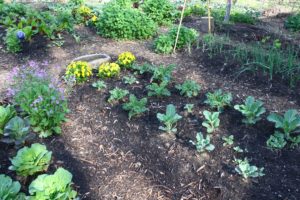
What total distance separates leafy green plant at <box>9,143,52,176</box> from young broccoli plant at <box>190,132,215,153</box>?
1.41m

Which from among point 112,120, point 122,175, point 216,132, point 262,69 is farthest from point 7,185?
point 262,69

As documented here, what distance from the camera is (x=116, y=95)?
13.3ft

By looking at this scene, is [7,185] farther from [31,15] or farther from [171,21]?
[171,21]

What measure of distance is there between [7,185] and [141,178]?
115 centimetres

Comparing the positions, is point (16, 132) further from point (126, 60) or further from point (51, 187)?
point (126, 60)

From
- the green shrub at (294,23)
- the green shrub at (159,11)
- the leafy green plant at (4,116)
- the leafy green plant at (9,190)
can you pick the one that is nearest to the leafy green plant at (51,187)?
the leafy green plant at (9,190)

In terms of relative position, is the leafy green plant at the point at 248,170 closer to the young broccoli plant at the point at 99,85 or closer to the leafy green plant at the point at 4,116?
the young broccoli plant at the point at 99,85

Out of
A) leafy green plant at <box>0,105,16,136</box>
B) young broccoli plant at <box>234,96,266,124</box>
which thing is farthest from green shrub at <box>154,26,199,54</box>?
leafy green plant at <box>0,105,16,136</box>

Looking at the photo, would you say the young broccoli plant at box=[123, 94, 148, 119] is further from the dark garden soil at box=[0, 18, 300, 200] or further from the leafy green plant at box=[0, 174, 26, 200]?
the leafy green plant at box=[0, 174, 26, 200]

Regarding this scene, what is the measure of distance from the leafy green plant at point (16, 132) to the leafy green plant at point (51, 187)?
770 millimetres

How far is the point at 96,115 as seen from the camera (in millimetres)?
3932

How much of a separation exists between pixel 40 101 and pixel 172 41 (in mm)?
2928

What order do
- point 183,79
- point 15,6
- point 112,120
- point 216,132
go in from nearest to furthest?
point 216,132 → point 112,120 → point 183,79 → point 15,6

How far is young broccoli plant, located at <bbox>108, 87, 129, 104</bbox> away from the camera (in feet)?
13.3
